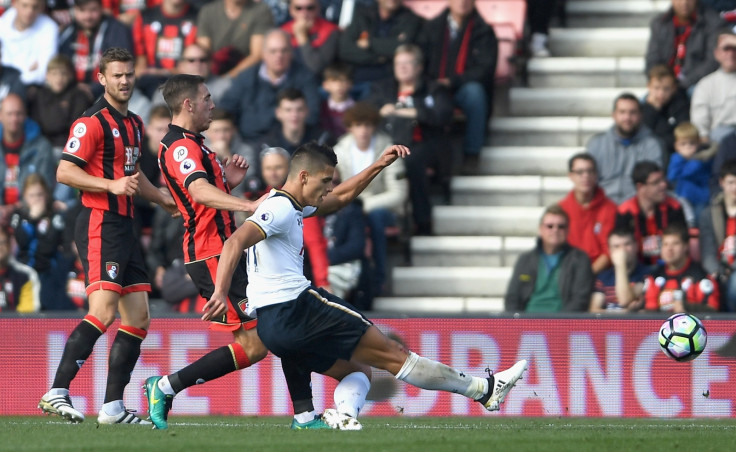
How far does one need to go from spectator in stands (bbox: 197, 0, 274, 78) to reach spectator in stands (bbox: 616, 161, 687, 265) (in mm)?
4601

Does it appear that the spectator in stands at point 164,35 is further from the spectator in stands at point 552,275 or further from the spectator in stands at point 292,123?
the spectator in stands at point 552,275

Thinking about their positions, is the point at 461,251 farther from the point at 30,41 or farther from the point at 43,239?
the point at 30,41

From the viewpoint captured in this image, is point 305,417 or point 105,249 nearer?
point 305,417

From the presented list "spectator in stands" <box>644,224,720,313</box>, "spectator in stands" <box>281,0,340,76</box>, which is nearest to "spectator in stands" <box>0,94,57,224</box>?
"spectator in stands" <box>281,0,340,76</box>

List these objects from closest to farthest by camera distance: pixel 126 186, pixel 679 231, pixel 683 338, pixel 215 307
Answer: pixel 215 307 < pixel 126 186 < pixel 683 338 < pixel 679 231

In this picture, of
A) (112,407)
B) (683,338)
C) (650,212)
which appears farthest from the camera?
(650,212)

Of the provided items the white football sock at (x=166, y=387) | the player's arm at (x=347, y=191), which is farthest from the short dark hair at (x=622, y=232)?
the white football sock at (x=166, y=387)

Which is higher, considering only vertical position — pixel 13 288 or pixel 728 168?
pixel 728 168

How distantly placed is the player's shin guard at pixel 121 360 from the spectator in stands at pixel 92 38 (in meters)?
6.30

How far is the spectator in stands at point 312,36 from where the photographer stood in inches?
571

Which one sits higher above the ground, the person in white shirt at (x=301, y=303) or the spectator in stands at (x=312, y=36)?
the spectator in stands at (x=312, y=36)

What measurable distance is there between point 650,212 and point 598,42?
3.39 m

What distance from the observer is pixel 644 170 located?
41.2 ft

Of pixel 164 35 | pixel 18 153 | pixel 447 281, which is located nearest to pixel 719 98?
pixel 447 281
